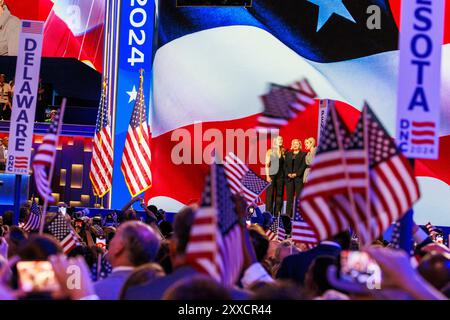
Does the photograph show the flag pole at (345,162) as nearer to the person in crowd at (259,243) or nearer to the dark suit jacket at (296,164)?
the person in crowd at (259,243)

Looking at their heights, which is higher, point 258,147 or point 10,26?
point 10,26

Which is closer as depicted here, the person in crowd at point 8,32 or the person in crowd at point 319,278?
the person in crowd at point 319,278

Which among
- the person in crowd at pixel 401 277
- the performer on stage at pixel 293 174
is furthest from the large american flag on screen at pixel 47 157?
the performer on stage at pixel 293 174

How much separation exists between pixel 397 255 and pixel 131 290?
134 centimetres

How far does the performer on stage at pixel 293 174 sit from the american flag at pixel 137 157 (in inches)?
202

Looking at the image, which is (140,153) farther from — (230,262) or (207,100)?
(230,262)

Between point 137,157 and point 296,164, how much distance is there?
19.2ft

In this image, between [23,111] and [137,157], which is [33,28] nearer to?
[23,111]

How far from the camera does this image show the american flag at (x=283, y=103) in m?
6.02

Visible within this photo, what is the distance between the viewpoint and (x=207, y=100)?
797 inches

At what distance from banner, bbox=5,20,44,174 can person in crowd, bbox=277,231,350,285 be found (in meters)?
3.89

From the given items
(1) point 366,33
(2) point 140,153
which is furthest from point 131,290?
(1) point 366,33

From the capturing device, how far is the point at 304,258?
5.68m

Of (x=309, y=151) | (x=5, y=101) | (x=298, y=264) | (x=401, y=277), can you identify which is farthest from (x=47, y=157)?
(x=5, y=101)
